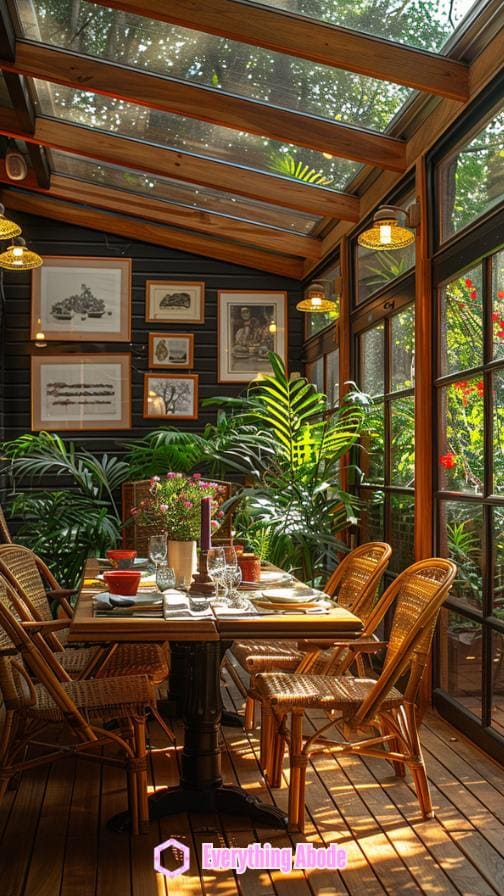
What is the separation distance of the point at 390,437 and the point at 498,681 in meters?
1.75

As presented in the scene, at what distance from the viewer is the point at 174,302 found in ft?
24.1

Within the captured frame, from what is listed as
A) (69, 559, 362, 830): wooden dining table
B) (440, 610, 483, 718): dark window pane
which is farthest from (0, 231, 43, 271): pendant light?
(440, 610, 483, 718): dark window pane

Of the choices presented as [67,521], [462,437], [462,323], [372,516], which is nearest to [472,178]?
[462,323]

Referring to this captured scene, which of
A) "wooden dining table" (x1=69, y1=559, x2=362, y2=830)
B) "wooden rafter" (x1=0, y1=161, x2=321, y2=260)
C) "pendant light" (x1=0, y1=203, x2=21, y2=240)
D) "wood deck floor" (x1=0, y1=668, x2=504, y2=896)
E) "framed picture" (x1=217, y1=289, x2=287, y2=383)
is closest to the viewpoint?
"wood deck floor" (x1=0, y1=668, x2=504, y2=896)

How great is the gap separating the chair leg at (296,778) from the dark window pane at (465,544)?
4.03 ft

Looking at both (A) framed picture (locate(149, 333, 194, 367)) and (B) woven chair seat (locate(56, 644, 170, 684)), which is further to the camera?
(A) framed picture (locate(149, 333, 194, 367))

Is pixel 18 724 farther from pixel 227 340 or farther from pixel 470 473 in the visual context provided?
pixel 227 340

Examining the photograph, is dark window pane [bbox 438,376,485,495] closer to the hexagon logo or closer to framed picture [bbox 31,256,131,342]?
the hexagon logo

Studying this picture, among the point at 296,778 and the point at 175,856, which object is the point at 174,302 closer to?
the point at 296,778

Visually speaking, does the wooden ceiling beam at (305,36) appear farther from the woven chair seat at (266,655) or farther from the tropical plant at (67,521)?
the tropical plant at (67,521)

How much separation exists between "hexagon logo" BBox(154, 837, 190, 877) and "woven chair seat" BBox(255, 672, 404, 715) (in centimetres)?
50

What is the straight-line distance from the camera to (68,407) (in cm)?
717

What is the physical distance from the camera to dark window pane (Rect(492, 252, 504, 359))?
3.51m

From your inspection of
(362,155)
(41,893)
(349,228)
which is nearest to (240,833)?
(41,893)
